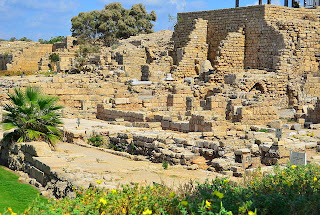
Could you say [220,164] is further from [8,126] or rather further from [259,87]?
[259,87]

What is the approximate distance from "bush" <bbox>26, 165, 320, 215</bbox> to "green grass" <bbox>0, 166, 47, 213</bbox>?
6.68 ft

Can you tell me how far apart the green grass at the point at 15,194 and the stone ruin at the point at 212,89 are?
3.92 m

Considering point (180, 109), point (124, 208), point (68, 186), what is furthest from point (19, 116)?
point (180, 109)

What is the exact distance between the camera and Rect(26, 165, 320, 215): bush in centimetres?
693

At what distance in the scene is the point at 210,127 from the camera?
54.9 ft

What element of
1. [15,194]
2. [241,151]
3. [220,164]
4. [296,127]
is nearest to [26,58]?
[296,127]

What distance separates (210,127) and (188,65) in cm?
1452

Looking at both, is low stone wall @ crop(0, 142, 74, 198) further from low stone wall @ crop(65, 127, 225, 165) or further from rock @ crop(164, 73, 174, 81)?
rock @ crop(164, 73, 174, 81)

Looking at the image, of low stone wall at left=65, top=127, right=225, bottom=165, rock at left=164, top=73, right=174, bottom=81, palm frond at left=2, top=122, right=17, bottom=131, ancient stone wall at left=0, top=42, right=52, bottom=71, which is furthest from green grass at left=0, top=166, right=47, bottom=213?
ancient stone wall at left=0, top=42, right=52, bottom=71

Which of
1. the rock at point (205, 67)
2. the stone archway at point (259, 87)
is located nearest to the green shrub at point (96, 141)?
the stone archway at point (259, 87)

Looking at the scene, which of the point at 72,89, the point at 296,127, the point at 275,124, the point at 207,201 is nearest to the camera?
the point at 207,201

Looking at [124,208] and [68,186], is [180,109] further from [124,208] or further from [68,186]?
[124,208]

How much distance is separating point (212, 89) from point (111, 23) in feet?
87.3

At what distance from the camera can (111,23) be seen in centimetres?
5144
